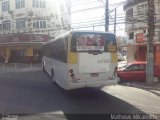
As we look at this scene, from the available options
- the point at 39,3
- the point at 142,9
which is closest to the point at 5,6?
the point at 39,3

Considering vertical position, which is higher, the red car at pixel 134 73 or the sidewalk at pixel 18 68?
the red car at pixel 134 73

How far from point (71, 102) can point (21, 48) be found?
3610cm

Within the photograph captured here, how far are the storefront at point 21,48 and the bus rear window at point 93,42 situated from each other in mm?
30438

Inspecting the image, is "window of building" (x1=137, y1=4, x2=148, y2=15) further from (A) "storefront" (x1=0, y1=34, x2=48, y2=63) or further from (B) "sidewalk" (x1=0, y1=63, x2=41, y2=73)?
(A) "storefront" (x1=0, y1=34, x2=48, y2=63)

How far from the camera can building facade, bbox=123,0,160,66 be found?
107 ft

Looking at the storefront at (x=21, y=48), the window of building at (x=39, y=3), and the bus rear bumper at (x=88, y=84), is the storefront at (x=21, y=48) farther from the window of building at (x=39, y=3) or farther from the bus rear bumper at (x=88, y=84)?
the bus rear bumper at (x=88, y=84)

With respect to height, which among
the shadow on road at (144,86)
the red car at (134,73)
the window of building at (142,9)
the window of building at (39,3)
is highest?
the window of building at (39,3)

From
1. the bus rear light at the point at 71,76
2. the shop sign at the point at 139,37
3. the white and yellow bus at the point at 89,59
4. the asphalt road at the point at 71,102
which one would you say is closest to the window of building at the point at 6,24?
the shop sign at the point at 139,37

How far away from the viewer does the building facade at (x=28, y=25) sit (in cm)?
4488

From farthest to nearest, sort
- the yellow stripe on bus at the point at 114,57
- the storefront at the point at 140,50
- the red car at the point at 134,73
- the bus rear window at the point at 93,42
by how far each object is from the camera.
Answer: the storefront at the point at 140,50, the red car at the point at 134,73, the yellow stripe on bus at the point at 114,57, the bus rear window at the point at 93,42

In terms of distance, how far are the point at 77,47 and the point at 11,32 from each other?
3527cm

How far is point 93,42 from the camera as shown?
47.6ft

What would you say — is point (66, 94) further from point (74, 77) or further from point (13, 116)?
point (13, 116)

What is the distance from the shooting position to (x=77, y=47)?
563 inches
